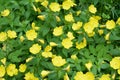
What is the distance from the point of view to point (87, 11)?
8.97 ft

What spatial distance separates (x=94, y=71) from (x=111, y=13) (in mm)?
853

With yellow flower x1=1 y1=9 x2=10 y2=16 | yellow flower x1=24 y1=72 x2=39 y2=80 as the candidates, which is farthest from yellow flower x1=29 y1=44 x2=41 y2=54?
yellow flower x1=1 y1=9 x2=10 y2=16

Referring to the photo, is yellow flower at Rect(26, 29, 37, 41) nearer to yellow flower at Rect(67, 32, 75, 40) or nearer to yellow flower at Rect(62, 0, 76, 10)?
yellow flower at Rect(67, 32, 75, 40)

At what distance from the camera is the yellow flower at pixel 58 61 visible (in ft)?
7.63

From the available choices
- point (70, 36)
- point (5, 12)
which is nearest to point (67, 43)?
point (70, 36)

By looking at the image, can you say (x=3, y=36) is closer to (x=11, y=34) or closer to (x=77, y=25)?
(x=11, y=34)

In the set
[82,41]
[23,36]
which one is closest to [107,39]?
[82,41]

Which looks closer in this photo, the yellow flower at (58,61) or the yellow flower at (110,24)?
the yellow flower at (58,61)

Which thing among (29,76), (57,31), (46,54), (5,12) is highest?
(5,12)

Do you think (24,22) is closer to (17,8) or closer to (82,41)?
(17,8)

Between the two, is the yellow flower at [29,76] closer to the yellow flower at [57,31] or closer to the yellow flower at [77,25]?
the yellow flower at [57,31]

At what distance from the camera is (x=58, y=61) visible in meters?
2.34

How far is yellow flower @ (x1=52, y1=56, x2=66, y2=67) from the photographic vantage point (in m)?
2.32

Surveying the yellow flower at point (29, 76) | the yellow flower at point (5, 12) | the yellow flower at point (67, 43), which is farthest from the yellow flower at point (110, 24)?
the yellow flower at point (5, 12)
